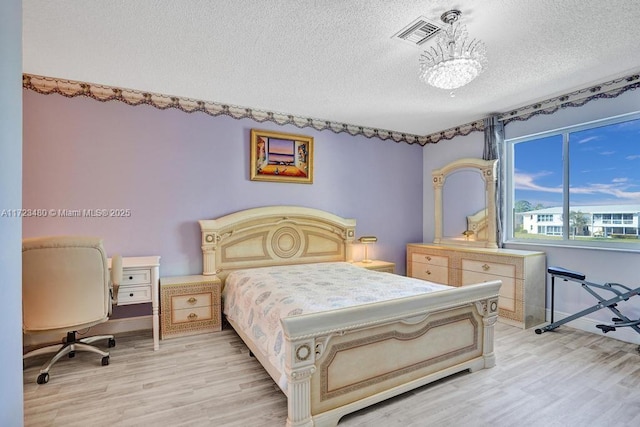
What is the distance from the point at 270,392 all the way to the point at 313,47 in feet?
8.63

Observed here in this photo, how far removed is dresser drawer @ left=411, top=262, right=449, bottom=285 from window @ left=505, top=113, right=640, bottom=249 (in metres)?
0.98

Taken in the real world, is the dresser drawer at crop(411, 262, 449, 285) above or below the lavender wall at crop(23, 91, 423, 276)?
below

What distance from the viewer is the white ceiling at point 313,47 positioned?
6.57 feet

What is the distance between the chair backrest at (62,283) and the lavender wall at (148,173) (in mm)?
964

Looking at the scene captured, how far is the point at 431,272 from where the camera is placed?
4.52 meters

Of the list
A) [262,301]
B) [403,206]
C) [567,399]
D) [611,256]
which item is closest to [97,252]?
[262,301]

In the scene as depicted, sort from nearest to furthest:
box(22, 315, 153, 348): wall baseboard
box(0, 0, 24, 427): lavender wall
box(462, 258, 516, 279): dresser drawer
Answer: box(0, 0, 24, 427): lavender wall < box(22, 315, 153, 348): wall baseboard < box(462, 258, 516, 279): dresser drawer

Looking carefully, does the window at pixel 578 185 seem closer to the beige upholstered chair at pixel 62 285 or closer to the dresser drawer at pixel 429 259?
the dresser drawer at pixel 429 259

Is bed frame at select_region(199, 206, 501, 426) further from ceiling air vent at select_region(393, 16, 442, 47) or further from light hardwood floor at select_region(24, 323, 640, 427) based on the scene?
ceiling air vent at select_region(393, 16, 442, 47)

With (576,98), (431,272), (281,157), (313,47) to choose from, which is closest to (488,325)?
(431,272)

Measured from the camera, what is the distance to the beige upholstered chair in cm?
220

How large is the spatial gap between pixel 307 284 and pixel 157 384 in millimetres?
1368

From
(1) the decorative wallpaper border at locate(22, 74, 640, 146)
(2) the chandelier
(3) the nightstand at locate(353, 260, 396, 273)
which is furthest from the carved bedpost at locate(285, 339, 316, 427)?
(1) the decorative wallpaper border at locate(22, 74, 640, 146)

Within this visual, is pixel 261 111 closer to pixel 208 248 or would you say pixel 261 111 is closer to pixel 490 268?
pixel 208 248
